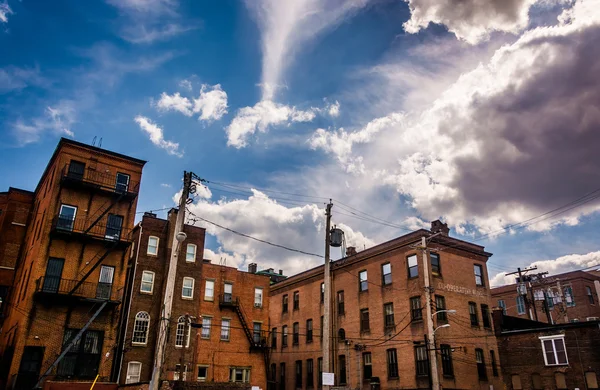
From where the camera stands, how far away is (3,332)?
35.9 m

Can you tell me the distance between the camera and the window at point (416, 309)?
37406 mm

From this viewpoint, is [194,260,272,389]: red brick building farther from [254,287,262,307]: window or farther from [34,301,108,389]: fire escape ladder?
[34,301,108,389]: fire escape ladder

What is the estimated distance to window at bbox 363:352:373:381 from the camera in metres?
40.6

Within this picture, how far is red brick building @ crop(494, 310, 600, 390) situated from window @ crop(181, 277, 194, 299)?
2662 centimetres

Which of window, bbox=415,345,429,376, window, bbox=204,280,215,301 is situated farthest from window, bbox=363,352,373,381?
window, bbox=204,280,215,301

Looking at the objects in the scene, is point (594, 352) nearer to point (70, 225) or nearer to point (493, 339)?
point (493, 339)

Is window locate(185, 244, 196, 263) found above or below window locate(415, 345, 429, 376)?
above

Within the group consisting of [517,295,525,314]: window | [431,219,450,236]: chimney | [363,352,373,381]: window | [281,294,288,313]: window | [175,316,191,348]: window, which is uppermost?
[431,219,450,236]: chimney

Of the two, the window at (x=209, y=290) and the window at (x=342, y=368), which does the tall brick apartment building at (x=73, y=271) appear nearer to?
the window at (x=209, y=290)

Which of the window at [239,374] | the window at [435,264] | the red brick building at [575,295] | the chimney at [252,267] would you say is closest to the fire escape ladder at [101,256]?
the window at [239,374]

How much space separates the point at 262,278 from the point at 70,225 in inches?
740

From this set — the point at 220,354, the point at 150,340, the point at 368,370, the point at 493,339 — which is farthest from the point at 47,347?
the point at 493,339

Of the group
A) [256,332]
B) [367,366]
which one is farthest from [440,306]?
[256,332]

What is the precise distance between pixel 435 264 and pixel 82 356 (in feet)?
91.4
